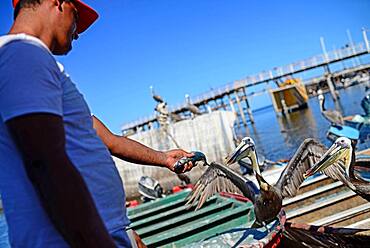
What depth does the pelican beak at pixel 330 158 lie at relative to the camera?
126 inches

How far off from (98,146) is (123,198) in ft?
0.73

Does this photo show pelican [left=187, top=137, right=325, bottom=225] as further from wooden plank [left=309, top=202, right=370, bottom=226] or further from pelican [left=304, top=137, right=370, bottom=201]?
wooden plank [left=309, top=202, right=370, bottom=226]

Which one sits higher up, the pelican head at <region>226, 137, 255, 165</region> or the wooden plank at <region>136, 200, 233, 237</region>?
the pelican head at <region>226, 137, 255, 165</region>

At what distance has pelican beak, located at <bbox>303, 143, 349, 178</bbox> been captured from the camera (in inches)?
126

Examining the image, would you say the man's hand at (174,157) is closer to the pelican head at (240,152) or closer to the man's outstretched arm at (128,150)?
the man's outstretched arm at (128,150)

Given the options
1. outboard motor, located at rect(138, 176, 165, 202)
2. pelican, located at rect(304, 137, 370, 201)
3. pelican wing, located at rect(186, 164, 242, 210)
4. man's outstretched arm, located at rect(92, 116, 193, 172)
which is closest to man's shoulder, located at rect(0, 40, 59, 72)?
man's outstretched arm, located at rect(92, 116, 193, 172)

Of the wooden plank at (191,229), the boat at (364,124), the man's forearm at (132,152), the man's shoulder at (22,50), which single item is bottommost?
the boat at (364,124)

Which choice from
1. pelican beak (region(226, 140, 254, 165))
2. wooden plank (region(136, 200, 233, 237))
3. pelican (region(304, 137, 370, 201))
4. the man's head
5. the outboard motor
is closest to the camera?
the man's head

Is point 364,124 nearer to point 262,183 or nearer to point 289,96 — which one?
point 262,183

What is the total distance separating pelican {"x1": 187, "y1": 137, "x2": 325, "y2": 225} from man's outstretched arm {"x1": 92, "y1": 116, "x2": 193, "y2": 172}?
1226mm

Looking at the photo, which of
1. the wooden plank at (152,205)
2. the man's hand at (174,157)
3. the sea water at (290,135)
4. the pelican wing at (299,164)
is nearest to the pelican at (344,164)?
the pelican wing at (299,164)

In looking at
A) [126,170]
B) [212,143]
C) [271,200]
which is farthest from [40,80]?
[126,170]

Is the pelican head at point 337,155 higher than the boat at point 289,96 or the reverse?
higher

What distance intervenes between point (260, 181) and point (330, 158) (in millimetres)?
760
